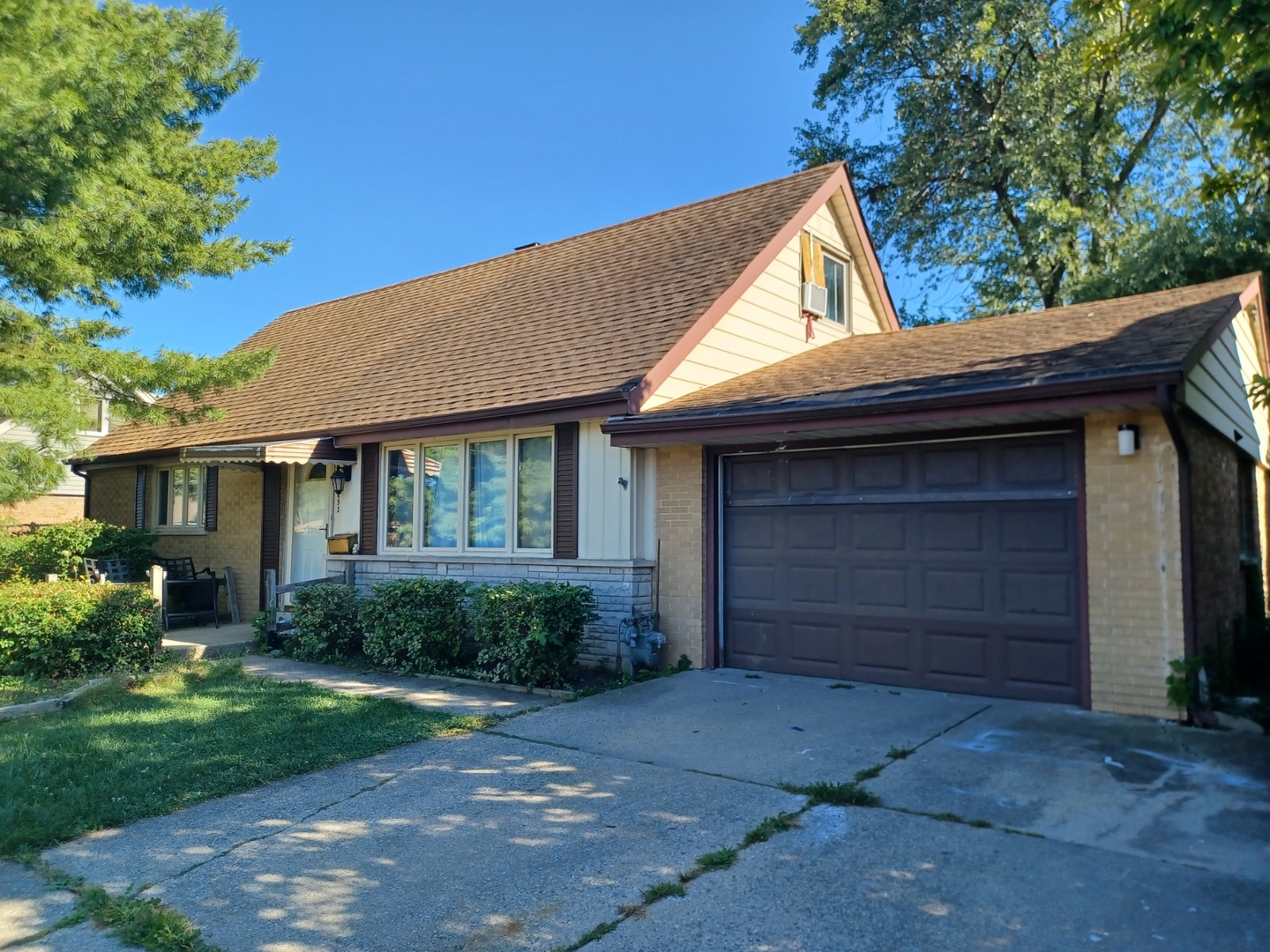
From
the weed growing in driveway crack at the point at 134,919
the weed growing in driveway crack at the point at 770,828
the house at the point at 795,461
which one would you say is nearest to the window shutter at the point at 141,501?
the house at the point at 795,461

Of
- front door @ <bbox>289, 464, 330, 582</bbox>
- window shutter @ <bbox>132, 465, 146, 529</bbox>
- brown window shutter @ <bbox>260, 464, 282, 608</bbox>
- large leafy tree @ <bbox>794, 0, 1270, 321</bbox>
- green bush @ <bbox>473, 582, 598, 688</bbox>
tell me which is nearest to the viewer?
green bush @ <bbox>473, 582, 598, 688</bbox>

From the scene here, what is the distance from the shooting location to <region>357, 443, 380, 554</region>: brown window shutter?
12844mm

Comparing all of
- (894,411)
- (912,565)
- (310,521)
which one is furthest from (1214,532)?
(310,521)

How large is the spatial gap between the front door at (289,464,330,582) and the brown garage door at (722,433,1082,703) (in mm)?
6911

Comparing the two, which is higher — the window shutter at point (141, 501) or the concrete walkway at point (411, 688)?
the window shutter at point (141, 501)

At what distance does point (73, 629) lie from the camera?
380 inches

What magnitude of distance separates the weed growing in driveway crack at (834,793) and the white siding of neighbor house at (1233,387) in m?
4.29

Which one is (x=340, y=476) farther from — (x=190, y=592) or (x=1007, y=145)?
(x=1007, y=145)

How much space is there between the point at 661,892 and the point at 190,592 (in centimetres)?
1292

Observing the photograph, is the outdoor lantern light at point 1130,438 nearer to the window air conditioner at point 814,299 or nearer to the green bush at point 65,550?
the window air conditioner at point 814,299

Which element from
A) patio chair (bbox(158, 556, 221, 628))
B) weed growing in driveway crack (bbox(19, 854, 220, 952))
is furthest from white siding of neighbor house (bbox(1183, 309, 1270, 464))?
patio chair (bbox(158, 556, 221, 628))

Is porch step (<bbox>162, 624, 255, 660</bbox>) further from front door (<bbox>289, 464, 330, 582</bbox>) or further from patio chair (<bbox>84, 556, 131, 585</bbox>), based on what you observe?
patio chair (<bbox>84, 556, 131, 585</bbox>)

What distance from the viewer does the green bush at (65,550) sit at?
587 inches

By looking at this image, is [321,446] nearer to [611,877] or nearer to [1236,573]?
[611,877]
